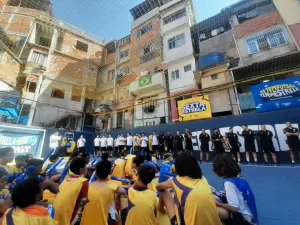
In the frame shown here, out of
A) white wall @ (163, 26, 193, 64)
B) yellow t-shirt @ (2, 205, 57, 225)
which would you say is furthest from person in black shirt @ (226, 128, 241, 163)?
white wall @ (163, 26, 193, 64)

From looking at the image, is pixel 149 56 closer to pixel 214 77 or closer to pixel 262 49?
pixel 214 77

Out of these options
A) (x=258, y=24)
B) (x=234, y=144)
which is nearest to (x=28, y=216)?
(x=234, y=144)

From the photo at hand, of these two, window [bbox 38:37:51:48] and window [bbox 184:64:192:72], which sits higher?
window [bbox 38:37:51:48]

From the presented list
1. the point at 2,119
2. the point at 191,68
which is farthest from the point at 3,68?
the point at 191,68

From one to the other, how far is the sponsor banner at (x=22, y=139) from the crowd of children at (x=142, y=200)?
10.8 meters

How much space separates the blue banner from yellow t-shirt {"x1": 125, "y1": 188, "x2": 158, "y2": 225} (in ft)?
27.0

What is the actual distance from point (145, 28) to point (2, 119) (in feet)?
59.7

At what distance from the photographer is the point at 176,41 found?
55.5ft

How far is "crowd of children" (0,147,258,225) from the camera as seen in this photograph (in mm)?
1381

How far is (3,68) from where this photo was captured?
13.4 meters

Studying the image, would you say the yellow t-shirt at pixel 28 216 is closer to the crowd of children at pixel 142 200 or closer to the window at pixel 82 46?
the crowd of children at pixel 142 200

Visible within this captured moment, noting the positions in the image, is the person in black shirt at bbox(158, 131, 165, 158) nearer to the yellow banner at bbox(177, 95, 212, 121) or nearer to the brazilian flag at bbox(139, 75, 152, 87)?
the yellow banner at bbox(177, 95, 212, 121)

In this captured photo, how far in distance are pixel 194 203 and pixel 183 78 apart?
14.6m

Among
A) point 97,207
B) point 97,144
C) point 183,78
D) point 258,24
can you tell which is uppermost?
point 258,24
